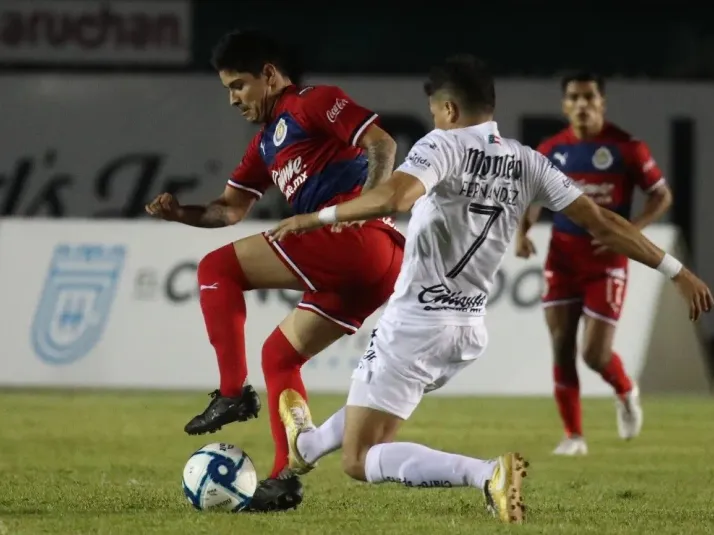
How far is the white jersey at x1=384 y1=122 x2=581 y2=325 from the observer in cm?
555

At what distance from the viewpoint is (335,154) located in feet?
20.8

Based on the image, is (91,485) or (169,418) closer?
(91,485)

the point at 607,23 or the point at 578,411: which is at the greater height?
the point at 607,23

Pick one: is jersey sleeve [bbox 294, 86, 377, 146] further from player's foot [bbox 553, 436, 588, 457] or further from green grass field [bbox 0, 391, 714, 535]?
player's foot [bbox 553, 436, 588, 457]

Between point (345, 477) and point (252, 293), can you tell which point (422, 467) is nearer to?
point (345, 477)

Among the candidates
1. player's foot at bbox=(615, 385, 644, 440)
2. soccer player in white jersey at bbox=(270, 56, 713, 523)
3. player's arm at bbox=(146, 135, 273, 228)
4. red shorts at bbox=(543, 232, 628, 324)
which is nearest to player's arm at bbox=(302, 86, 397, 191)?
soccer player in white jersey at bbox=(270, 56, 713, 523)

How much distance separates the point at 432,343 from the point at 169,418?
220 inches

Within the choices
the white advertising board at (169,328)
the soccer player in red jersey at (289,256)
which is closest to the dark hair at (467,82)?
the soccer player in red jersey at (289,256)

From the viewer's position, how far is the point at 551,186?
18.7 ft

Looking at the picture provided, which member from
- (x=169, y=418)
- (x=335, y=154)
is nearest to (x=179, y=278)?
(x=169, y=418)

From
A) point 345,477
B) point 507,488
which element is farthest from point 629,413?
point 507,488

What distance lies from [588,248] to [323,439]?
364 centimetres

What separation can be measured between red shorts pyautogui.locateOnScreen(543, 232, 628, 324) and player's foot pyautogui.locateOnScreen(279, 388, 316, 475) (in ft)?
10.4

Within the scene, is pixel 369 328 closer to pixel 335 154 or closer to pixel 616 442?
pixel 616 442
